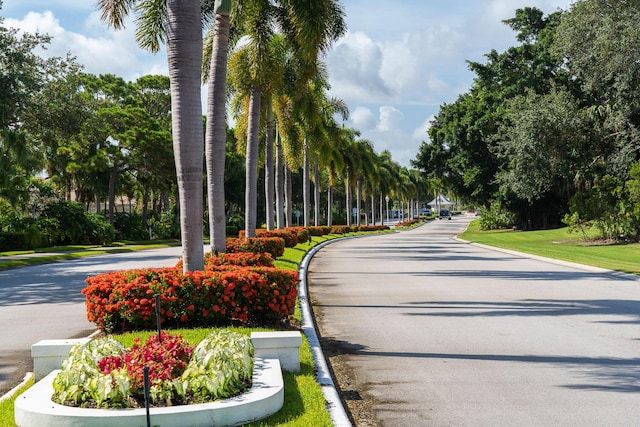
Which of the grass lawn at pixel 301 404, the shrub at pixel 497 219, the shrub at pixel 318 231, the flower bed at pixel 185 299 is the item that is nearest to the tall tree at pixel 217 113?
the flower bed at pixel 185 299

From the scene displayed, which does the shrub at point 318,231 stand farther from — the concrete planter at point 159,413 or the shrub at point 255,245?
the concrete planter at point 159,413

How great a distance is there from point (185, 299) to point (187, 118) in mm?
2872

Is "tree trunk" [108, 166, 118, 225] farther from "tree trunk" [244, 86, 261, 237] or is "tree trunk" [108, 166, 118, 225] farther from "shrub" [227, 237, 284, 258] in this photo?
"shrub" [227, 237, 284, 258]

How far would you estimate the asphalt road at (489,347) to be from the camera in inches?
263

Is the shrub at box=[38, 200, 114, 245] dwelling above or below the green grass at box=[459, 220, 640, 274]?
above

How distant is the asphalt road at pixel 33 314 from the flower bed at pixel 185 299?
3.75 ft

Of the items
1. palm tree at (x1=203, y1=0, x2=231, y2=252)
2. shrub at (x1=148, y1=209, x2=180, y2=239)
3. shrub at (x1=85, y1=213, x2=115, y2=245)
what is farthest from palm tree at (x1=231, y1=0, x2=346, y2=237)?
shrub at (x1=148, y1=209, x2=180, y2=239)

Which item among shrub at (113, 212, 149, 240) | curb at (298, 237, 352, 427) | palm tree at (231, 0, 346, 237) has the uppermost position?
palm tree at (231, 0, 346, 237)

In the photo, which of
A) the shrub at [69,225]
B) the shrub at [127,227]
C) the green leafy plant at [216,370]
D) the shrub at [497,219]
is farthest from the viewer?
the shrub at [497,219]

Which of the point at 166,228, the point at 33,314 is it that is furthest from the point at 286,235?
the point at 166,228

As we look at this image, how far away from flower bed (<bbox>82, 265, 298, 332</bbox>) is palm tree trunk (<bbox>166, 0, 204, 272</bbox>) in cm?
99

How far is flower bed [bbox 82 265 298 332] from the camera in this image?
Answer: 973cm

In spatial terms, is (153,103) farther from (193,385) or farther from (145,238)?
(193,385)

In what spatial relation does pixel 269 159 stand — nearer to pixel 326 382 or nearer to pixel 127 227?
pixel 326 382
